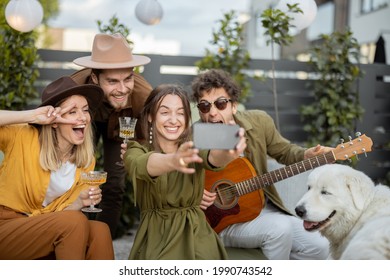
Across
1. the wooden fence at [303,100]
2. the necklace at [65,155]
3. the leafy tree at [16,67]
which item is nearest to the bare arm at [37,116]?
the necklace at [65,155]

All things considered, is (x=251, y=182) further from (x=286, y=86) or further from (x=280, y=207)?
(x=286, y=86)

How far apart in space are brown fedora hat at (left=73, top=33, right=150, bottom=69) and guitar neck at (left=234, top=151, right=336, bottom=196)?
1.01 metres

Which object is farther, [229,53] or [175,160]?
[229,53]

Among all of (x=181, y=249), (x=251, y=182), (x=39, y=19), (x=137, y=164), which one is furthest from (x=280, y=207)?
(x=39, y=19)

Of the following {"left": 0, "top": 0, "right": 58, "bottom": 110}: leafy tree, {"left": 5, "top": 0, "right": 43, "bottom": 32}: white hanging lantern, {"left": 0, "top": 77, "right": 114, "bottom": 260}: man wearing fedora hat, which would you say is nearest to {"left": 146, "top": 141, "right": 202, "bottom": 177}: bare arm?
{"left": 0, "top": 77, "right": 114, "bottom": 260}: man wearing fedora hat

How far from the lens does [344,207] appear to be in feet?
9.25

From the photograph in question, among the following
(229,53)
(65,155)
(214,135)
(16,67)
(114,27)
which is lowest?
(65,155)

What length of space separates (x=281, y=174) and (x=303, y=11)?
2.47 meters

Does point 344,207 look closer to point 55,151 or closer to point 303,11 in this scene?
point 55,151

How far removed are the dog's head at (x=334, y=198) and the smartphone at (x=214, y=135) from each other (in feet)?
3.26

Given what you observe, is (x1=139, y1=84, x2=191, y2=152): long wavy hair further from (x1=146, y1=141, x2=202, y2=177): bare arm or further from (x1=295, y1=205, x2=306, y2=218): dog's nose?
(x1=295, y1=205, x2=306, y2=218): dog's nose

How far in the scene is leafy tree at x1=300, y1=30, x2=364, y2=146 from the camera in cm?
619

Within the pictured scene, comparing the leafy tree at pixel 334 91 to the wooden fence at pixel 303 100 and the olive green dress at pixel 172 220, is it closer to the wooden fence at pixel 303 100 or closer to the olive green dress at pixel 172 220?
the wooden fence at pixel 303 100

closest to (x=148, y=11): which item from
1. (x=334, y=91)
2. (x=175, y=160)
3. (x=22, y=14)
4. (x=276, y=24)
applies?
(x=276, y=24)
